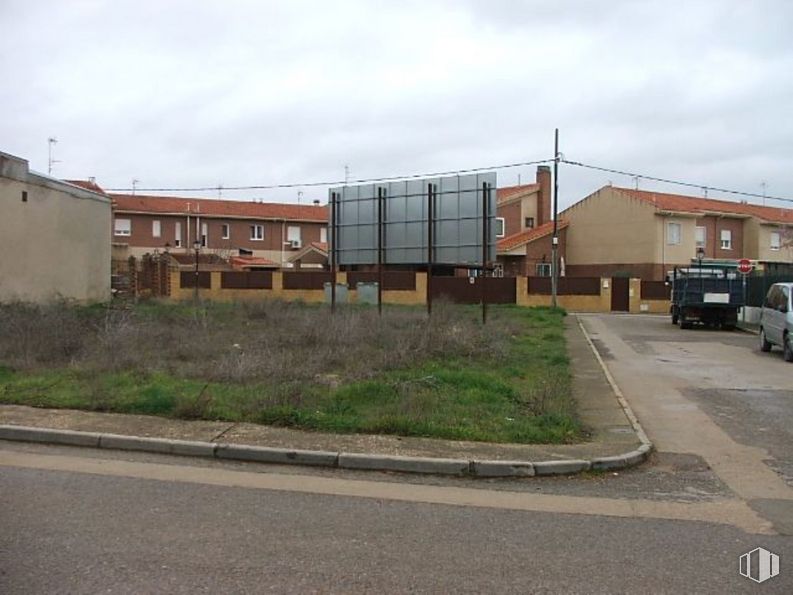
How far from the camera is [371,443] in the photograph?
7.66 meters

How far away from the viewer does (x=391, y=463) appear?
7.00 metres

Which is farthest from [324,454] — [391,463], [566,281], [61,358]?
[566,281]

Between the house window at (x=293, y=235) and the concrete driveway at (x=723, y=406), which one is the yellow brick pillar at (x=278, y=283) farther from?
the concrete driveway at (x=723, y=406)

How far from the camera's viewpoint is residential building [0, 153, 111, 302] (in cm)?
2258

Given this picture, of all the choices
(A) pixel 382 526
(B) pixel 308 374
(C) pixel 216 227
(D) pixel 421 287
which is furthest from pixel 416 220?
(C) pixel 216 227

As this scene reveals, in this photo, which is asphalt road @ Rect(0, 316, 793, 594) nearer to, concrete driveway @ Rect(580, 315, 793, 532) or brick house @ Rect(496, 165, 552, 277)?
concrete driveway @ Rect(580, 315, 793, 532)

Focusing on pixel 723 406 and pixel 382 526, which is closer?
pixel 382 526

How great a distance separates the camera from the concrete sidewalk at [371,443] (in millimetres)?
7035

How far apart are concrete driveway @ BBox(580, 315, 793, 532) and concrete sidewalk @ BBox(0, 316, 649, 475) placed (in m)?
0.77

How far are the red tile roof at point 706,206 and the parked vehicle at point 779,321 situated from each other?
28.9 metres

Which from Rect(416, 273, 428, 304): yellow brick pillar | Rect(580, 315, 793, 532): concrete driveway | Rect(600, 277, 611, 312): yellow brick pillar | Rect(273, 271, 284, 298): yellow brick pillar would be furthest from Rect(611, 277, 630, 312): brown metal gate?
Rect(580, 315, 793, 532): concrete driveway

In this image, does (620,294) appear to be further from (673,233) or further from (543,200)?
(543,200)

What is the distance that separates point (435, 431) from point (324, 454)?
1.43 m

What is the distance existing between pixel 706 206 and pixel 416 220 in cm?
3455
